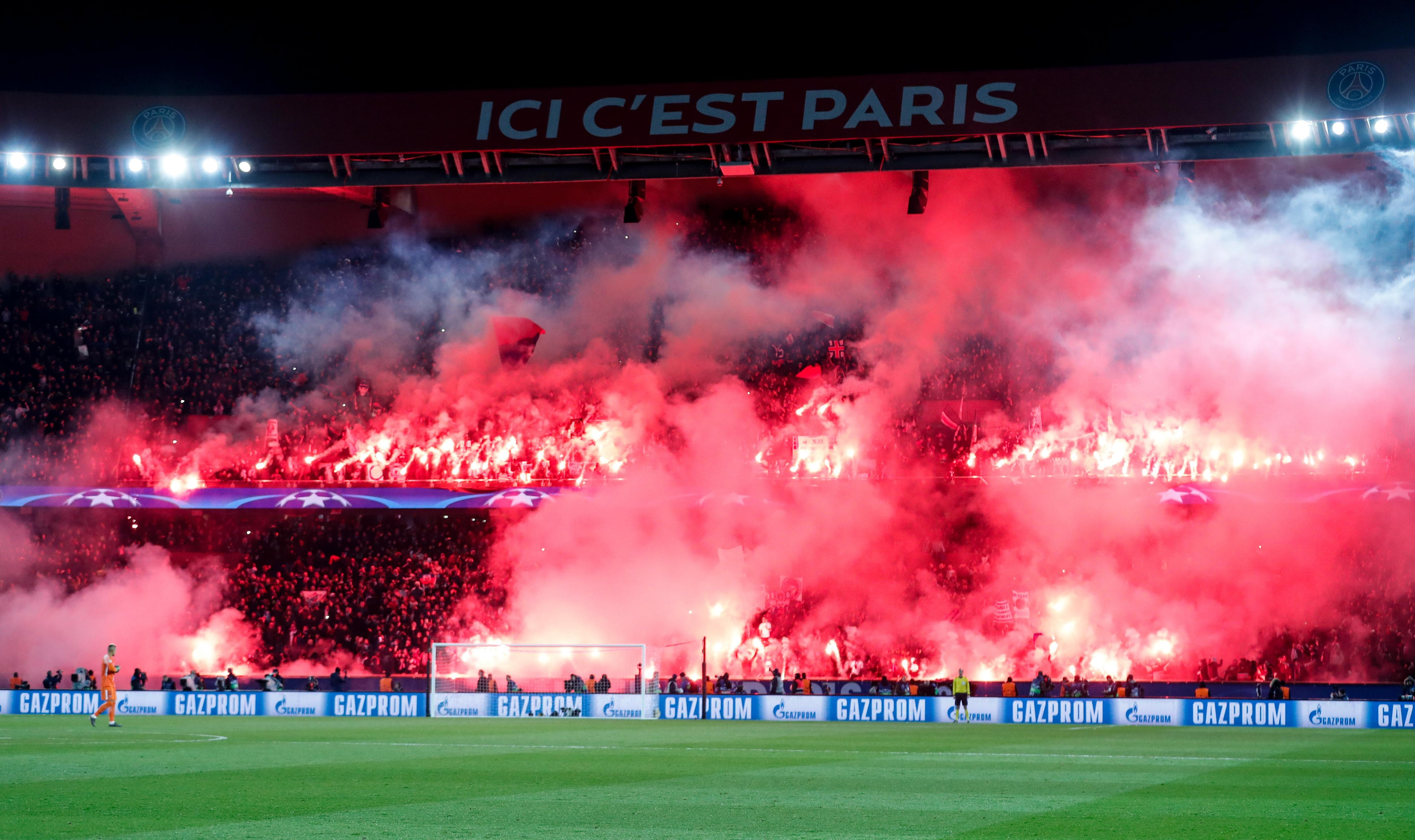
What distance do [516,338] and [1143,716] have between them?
20.4 meters

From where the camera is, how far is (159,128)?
28016 millimetres

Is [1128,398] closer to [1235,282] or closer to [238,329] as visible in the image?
[1235,282]

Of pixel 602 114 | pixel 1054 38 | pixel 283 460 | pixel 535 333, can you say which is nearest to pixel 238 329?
pixel 283 460

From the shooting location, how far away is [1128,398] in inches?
1374

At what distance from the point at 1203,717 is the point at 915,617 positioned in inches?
377

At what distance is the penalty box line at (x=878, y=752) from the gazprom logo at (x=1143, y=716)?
10432mm

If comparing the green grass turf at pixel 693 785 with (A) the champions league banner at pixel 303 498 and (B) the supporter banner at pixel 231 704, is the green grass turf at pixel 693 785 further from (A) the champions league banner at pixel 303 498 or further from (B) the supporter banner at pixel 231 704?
(A) the champions league banner at pixel 303 498

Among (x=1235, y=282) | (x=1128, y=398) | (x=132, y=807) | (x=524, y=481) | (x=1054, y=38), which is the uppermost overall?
(x=1054, y=38)

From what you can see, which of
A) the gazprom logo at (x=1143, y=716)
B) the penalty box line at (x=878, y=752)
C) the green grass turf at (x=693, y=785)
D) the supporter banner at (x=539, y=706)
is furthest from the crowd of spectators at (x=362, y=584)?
the gazprom logo at (x=1143, y=716)

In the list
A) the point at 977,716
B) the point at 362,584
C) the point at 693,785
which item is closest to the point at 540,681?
the point at 362,584

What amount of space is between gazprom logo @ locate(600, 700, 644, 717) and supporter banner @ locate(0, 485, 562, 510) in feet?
25.9

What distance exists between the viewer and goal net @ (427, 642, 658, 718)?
2788 cm

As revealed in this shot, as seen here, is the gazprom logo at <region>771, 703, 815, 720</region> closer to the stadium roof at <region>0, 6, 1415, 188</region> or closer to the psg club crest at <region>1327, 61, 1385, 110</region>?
the stadium roof at <region>0, 6, 1415, 188</region>

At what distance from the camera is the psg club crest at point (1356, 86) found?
2433 centimetres
